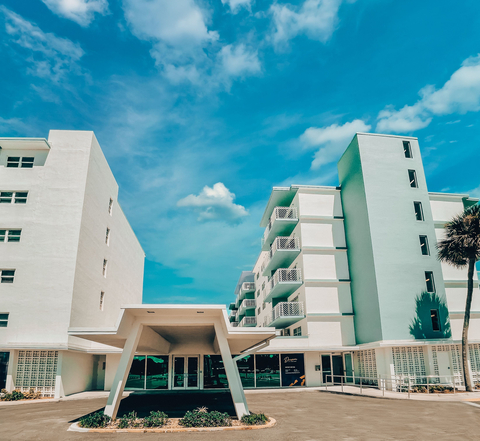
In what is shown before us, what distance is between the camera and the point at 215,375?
2689 centimetres

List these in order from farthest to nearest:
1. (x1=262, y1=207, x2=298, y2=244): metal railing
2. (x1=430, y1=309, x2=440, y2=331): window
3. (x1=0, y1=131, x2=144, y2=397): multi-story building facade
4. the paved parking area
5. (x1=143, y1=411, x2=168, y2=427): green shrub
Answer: (x1=262, y1=207, x2=298, y2=244): metal railing
(x1=430, y1=309, x2=440, y2=331): window
(x1=0, y1=131, x2=144, y2=397): multi-story building facade
(x1=143, y1=411, x2=168, y2=427): green shrub
the paved parking area

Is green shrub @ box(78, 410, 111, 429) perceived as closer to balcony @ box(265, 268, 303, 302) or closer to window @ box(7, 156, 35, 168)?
balcony @ box(265, 268, 303, 302)

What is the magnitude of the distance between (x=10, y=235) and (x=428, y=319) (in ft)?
90.5

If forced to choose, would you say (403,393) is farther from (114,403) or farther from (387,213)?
(114,403)

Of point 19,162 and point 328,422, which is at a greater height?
point 19,162

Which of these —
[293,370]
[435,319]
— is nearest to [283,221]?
[293,370]

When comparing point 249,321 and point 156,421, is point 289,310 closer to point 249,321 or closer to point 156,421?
point 156,421

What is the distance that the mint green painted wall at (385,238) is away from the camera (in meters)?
24.6

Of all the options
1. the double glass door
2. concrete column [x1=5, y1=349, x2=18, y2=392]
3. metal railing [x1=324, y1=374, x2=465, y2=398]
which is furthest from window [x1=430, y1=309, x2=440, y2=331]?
concrete column [x1=5, y1=349, x2=18, y2=392]

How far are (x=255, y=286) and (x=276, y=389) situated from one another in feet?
86.9

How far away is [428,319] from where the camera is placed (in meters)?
24.7

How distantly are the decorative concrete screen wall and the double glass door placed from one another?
7.55 metres

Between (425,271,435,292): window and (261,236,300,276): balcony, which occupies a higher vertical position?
(261,236,300,276): balcony

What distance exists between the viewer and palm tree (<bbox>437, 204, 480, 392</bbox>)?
21.8 metres
